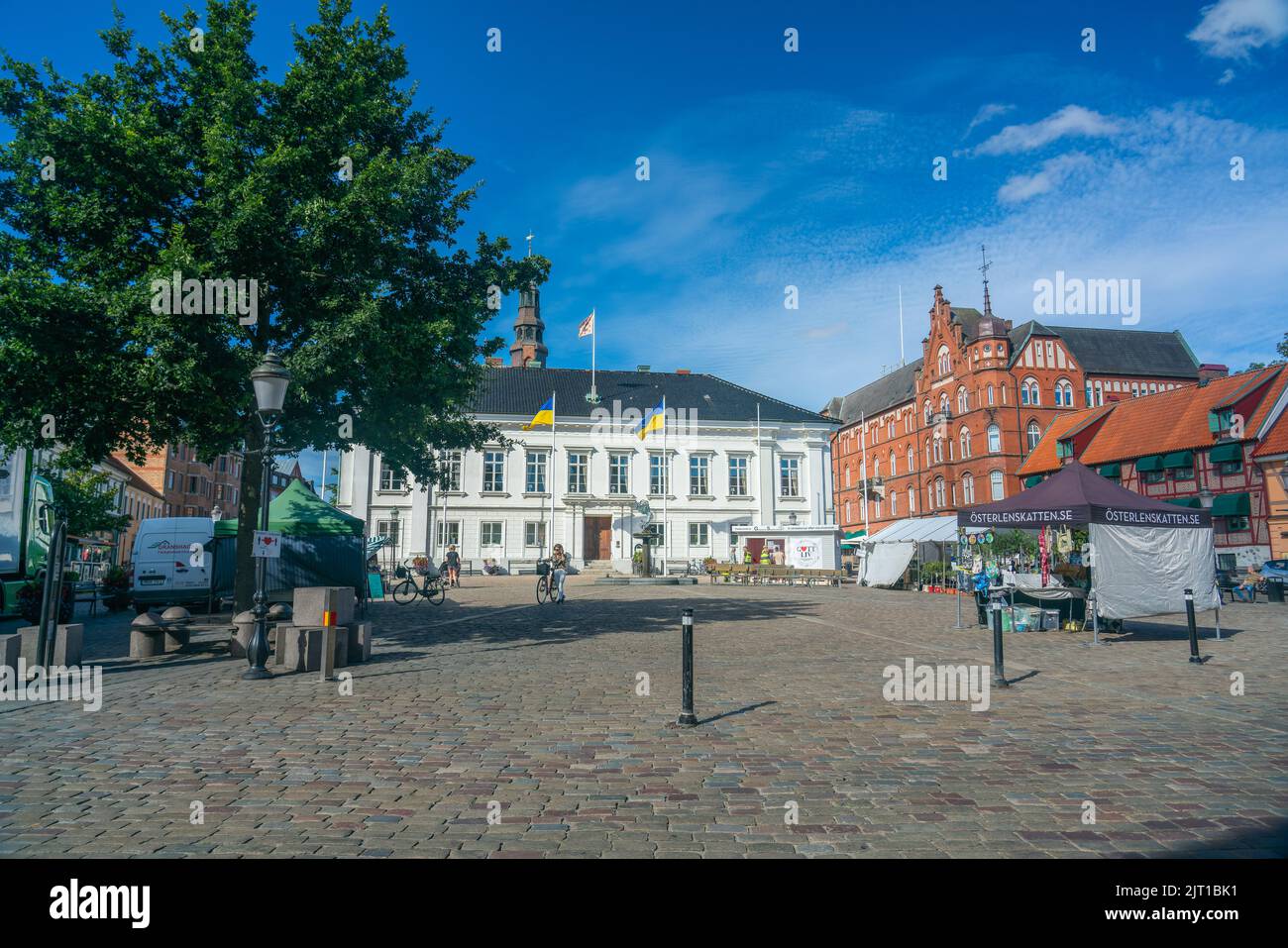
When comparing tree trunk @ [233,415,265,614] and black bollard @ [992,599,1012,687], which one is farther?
tree trunk @ [233,415,265,614]

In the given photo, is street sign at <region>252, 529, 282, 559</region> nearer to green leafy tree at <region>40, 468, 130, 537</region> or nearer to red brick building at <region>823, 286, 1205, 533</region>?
green leafy tree at <region>40, 468, 130, 537</region>

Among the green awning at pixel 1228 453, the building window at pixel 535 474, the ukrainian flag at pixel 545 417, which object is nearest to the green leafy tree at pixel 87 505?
the building window at pixel 535 474

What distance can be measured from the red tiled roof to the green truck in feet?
169

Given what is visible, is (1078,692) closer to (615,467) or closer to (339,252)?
(339,252)

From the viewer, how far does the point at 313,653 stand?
428 inches

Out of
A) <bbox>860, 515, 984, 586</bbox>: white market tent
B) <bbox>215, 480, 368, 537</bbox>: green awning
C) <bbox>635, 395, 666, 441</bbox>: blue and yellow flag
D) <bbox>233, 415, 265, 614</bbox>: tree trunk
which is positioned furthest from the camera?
<bbox>635, 395, 666, 441</bbox>: blue and yellow flag

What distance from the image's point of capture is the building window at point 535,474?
49.3 m

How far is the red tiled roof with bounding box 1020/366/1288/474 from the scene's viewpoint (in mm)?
41250

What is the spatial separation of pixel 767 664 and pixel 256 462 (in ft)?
32.3

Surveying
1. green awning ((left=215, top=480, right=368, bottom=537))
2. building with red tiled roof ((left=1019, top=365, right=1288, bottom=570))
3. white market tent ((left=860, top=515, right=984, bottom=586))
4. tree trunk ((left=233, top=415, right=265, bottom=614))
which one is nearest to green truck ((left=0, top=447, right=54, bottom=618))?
green awning ((left=215, top=480, right=368, bottom=537))

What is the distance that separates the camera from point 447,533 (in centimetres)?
4753

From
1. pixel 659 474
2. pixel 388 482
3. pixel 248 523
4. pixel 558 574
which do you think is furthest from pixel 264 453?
pixel 659 474

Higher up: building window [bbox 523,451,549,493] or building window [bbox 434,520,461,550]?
building window [bbox 523,451,549,493]

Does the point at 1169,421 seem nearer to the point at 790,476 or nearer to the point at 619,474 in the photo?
the point at 790,476
